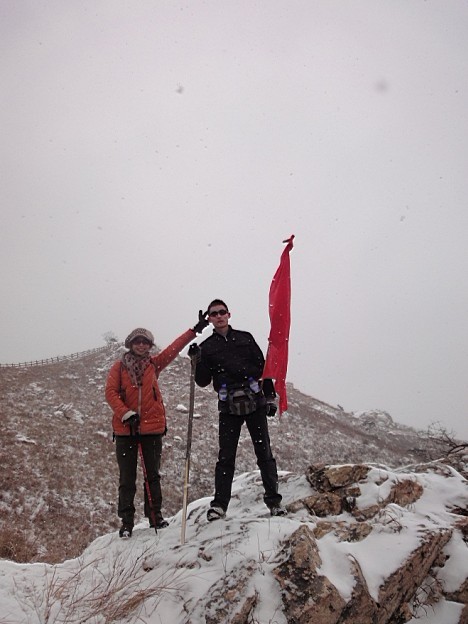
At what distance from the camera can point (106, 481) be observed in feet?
45.4

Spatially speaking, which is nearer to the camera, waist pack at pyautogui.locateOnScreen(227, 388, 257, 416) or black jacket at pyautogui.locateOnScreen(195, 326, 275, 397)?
waist pack at pyautogui.locateOnScreen(227, 388, 257, 416)

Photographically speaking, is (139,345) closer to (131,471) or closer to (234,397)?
(234,397)

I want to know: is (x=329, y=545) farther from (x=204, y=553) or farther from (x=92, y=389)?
(x=92, y=389)

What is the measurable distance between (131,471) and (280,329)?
123 inches

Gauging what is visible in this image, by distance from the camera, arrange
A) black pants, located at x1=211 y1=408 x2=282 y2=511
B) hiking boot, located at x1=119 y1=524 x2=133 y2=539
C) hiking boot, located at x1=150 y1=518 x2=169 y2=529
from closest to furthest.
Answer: black pants, located at x1=211 y1=408 x2=282 y2=511, hiking boot, located at x1=119 y1=524 x2=133 y2=539, hiking boot, located at x1=150 y1=518 x2=169 y2=529

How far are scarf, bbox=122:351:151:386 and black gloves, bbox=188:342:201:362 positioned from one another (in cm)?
81

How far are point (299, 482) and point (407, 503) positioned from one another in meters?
1.65

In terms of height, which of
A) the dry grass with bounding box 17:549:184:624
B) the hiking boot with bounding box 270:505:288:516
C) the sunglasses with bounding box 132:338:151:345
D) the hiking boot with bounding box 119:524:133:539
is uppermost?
the sunglasses with bounding box 132:338:151:345

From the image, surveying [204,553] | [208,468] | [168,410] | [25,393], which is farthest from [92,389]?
[204,553]

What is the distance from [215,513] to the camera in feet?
15.1

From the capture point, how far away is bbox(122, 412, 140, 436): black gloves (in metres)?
4.85

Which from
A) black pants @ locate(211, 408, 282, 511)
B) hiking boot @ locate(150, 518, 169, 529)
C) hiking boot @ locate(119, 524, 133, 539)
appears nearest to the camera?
black pants @ locate(211, 408, 282, 511)

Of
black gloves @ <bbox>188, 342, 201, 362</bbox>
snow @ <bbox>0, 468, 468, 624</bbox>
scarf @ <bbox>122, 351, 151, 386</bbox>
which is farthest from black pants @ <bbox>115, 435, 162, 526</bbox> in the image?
black gloves @ <bbox>188, 342, 201, 362</bbox>

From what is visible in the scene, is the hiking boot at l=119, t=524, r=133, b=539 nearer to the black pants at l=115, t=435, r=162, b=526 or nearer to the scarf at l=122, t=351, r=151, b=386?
the black pants at l=115, t=435, r=162, b=526
